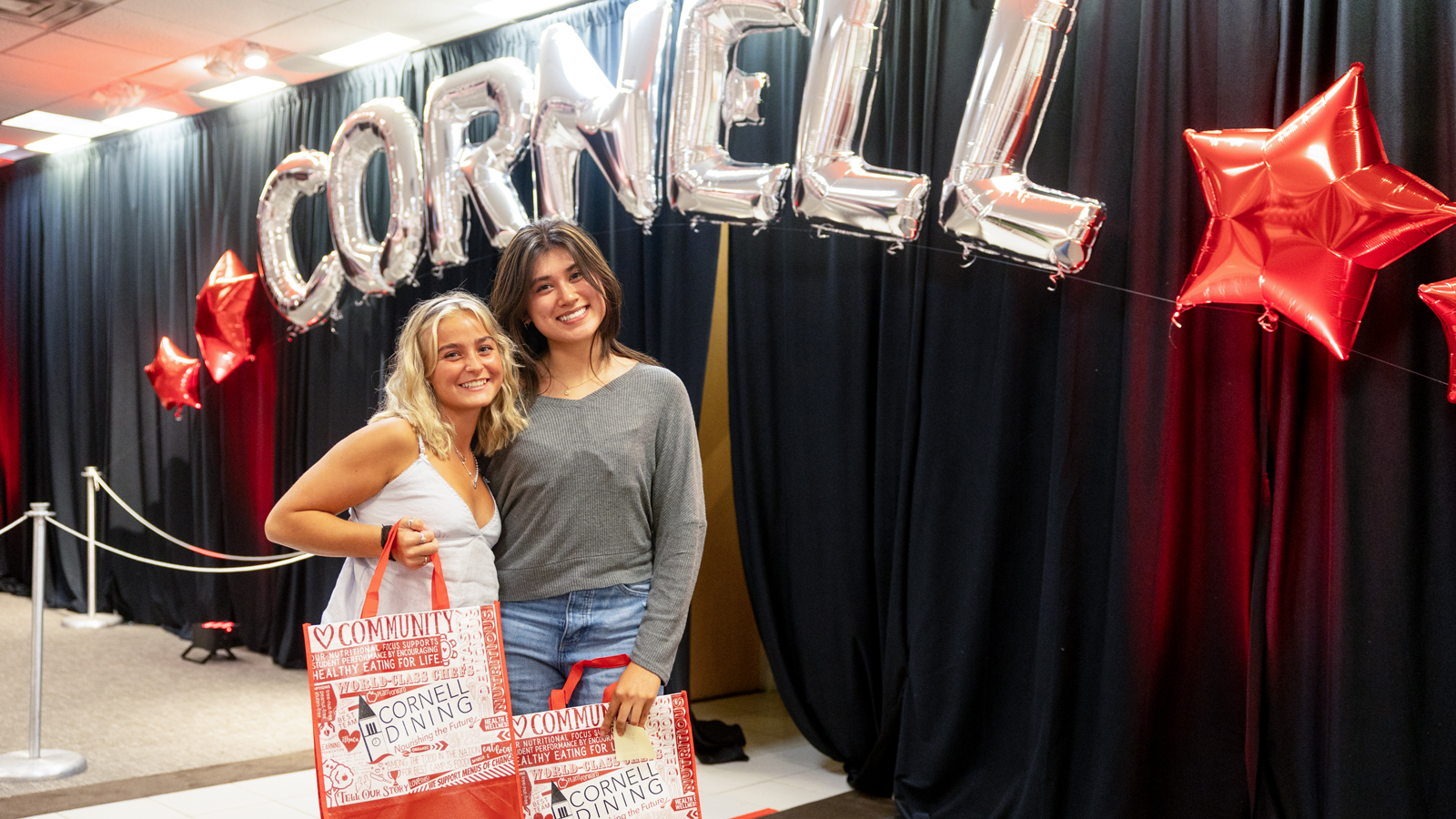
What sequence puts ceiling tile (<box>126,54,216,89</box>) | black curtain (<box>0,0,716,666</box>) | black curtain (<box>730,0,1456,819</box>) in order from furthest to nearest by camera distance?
ceiling tile (<box>126,54,216,89</box>) → black curtain (<box>0,0,716,666</box>) → black curtain (<box>730,0,1456,819</box>)

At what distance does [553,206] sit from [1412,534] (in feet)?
8.29

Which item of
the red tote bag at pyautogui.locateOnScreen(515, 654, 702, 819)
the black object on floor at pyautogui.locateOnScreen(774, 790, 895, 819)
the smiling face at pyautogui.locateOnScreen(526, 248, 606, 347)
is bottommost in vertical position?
the black object on floor at pyautogui.locateOnScreen(774, 790, 895, 819)

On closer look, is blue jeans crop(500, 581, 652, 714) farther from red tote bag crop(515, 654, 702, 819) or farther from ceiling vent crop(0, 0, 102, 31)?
ceiling vent crop(0, 0, 102, 31)

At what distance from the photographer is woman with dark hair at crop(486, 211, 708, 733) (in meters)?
1.81

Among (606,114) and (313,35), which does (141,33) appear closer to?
(313,35)

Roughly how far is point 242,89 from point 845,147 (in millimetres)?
4039

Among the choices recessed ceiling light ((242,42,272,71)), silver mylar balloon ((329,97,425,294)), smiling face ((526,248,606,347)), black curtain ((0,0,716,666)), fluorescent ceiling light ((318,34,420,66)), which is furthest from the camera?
recessed ceiling light ((242,42,272,71))

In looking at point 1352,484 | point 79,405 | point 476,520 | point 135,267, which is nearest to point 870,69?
point 1352,484

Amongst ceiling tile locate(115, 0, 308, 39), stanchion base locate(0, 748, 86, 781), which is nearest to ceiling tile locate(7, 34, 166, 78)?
ceiling tile locate(115, 0, 308, 39)

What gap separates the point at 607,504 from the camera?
1.81 m

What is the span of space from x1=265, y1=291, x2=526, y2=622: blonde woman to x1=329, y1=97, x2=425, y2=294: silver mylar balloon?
8.62 feet

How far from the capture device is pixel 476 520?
1806 millimetres

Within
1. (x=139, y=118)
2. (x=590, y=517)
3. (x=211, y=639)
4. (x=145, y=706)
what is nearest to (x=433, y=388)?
(x=590, y=517)

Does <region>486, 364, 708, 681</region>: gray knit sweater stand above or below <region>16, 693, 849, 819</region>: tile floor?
above
